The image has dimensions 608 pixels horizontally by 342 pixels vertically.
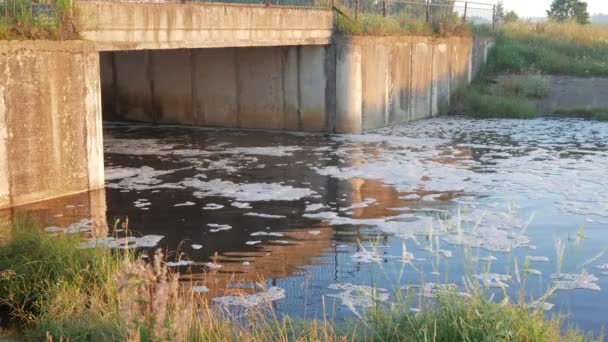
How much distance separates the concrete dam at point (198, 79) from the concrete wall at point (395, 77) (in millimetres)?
31

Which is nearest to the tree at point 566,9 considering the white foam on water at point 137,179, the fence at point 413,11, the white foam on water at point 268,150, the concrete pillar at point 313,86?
the fence at point 413,11

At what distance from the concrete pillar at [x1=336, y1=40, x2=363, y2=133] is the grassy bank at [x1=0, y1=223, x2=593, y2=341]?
11.8 metres

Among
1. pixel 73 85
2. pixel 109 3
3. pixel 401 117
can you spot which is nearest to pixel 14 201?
pixel 73 85

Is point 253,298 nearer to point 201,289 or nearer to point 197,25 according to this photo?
point 201,289

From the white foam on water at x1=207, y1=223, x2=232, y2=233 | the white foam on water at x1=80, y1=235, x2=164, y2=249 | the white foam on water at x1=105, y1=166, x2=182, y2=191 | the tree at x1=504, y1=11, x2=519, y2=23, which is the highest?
the tree at x1=504, y1=11, x2=519, y2=23

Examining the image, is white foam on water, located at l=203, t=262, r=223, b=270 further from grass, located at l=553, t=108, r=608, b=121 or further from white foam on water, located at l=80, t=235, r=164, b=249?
grass, located at l=553, t=108, r=608, b=121

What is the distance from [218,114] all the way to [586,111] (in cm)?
1146

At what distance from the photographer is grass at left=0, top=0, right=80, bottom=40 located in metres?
10.6

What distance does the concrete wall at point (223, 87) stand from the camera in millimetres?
18922

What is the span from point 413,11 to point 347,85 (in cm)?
553

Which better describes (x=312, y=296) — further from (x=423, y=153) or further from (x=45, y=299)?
(x=423, y=153)

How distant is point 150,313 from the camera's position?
12.4ft

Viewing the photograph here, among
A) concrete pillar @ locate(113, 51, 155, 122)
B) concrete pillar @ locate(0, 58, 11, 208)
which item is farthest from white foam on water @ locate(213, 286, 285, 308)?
concrete pillar @ locate(113, 51, 155, 122)

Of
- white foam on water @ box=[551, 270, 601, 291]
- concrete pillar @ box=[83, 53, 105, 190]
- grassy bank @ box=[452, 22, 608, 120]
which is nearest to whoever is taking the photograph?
white foam on water @ box=[551, 270, 601, 291]
